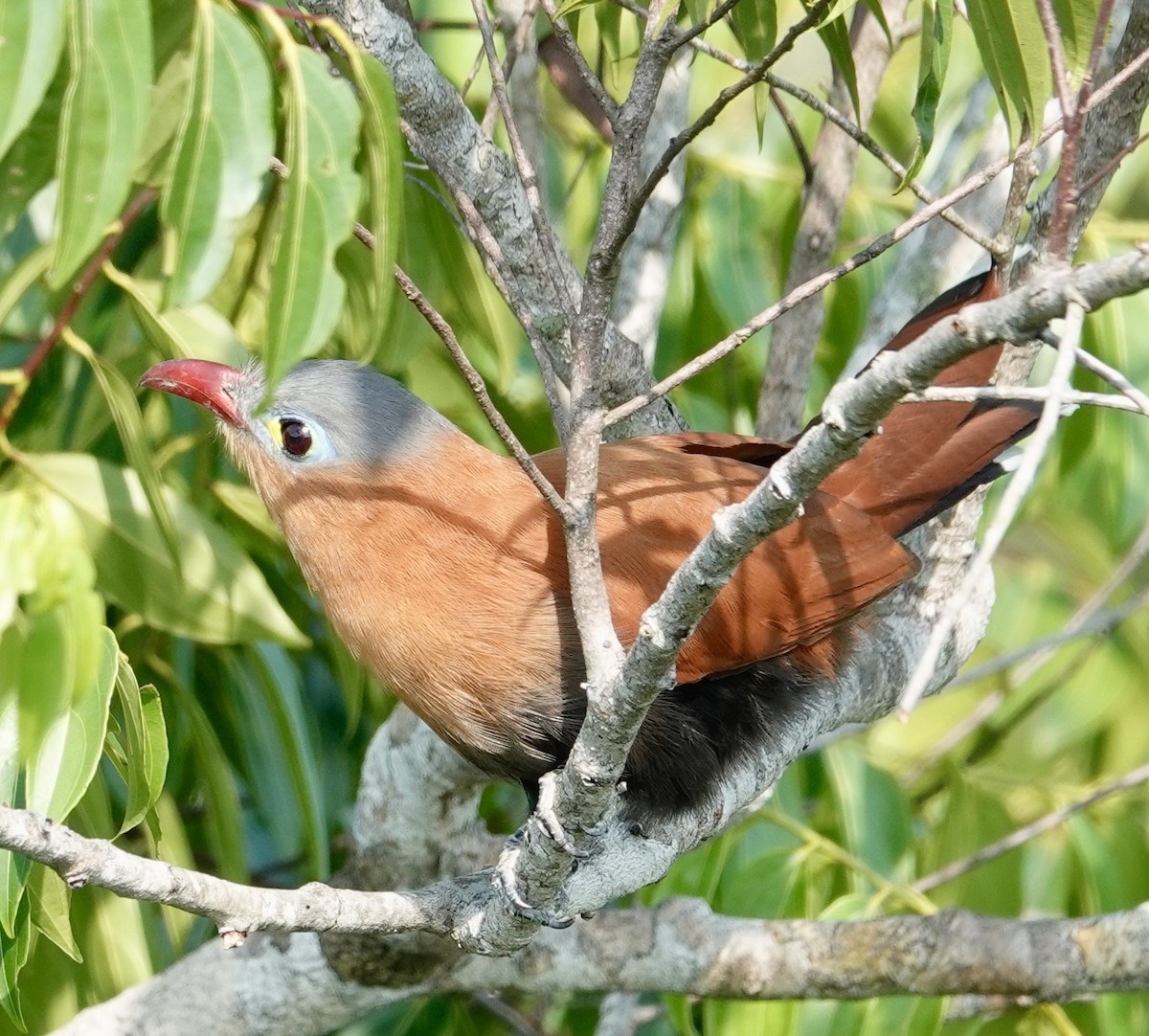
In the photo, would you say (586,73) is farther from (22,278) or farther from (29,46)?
(22,278)

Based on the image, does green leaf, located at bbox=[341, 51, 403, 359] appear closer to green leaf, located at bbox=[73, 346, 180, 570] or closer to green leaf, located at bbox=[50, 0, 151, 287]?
green leaf, located at bbox=[50, 0, 151, 287]

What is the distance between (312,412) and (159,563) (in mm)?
386

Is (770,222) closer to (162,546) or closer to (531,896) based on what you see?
(162,546)

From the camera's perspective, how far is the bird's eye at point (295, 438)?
101 inches

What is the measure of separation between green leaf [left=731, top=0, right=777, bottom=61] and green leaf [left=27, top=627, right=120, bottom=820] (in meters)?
1.41

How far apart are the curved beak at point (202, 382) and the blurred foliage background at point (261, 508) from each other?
0.16 feet

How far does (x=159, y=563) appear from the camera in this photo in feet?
8.39

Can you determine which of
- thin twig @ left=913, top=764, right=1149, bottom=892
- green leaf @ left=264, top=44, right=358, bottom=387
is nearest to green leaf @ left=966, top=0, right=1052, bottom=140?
green leaf @ left=264, top=44, right=358, bottom=387

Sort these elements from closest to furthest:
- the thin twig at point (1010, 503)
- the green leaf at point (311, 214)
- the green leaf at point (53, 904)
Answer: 1. the thin twig at point (1010, 503)
2. the green leaf at point (311, 214)
3. the green leaf at point (53, 904)

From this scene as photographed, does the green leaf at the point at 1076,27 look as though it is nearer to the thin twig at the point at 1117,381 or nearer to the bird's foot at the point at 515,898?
the thin twig at the point at 1117,381

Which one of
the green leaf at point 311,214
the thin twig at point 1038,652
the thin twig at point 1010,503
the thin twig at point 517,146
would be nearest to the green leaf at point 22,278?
the thin twig at point 517,146

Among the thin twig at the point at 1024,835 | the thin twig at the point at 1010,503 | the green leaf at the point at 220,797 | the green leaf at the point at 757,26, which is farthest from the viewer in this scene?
the thin twig at the point at 1024,835

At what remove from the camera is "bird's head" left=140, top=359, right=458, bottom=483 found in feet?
8.43

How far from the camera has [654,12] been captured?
1966mm
